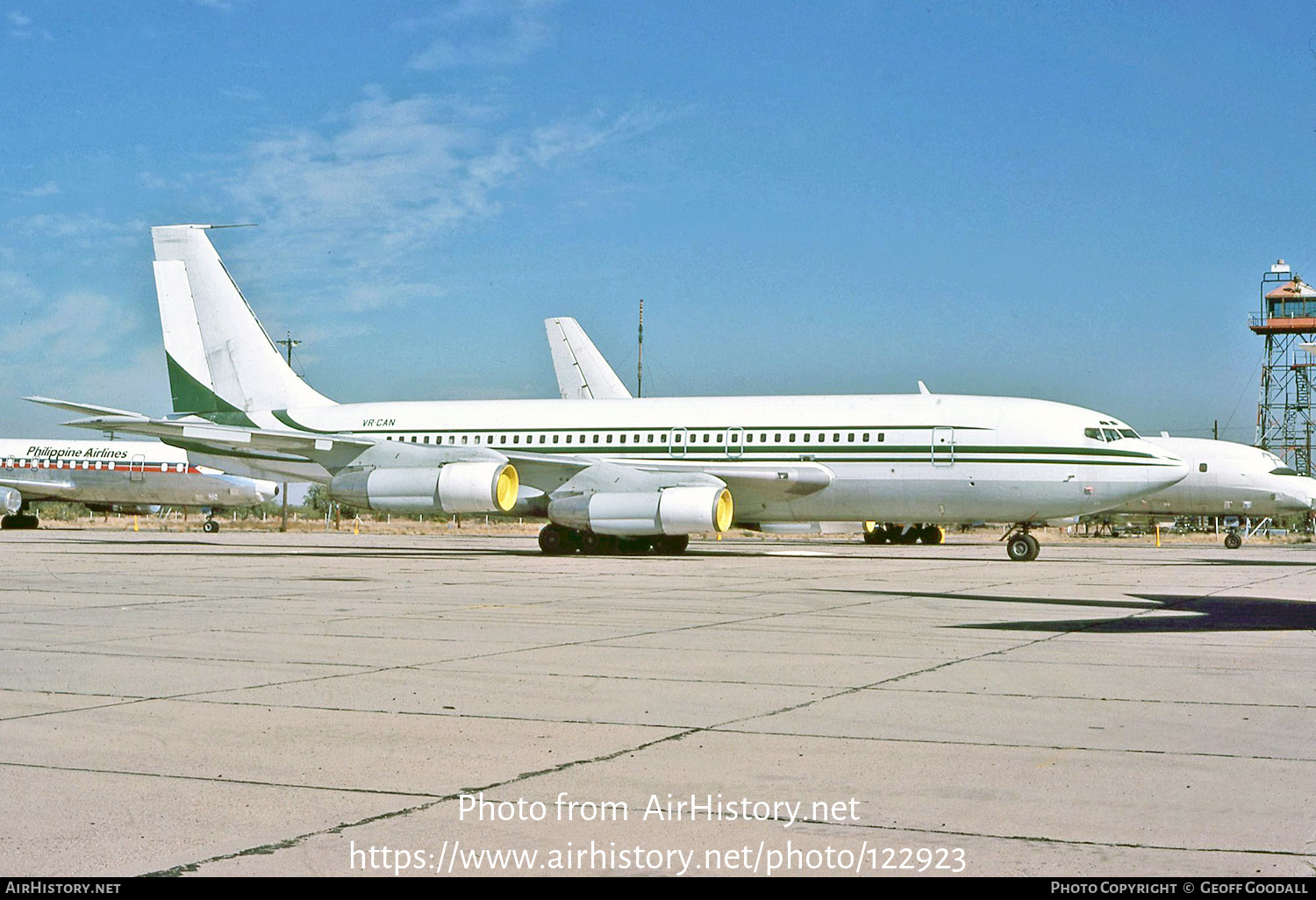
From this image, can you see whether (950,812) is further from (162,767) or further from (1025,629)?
(1025,629)

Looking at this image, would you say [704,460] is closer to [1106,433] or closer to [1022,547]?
[1022,547]

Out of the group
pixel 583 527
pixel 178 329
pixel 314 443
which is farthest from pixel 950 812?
pixel 178 329

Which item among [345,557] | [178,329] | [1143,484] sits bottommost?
[345,557]

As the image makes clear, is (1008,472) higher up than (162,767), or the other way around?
(1008,472)

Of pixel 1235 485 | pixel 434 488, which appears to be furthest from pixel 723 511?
pixel 1235 485

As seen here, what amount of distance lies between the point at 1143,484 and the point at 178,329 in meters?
23.0

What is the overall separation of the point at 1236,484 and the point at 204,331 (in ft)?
98.3

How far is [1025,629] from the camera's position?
38.6ft

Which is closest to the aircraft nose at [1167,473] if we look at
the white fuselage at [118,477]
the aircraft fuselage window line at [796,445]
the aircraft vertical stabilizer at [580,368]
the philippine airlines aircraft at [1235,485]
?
the aircraft fuselage window line at [796,445]

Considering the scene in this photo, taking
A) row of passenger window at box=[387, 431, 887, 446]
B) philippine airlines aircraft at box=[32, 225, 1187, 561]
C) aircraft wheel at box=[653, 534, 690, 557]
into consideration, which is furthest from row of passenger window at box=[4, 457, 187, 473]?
aircraft wheel at box=[653, 534, 690, 557]

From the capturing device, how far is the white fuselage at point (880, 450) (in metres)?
25.7

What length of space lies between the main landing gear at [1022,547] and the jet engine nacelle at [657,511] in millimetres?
6216

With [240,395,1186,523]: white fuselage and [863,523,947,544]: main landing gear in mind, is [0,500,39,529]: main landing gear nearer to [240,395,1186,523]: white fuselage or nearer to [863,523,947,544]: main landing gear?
[240,395,1186,523]: white fuselage
